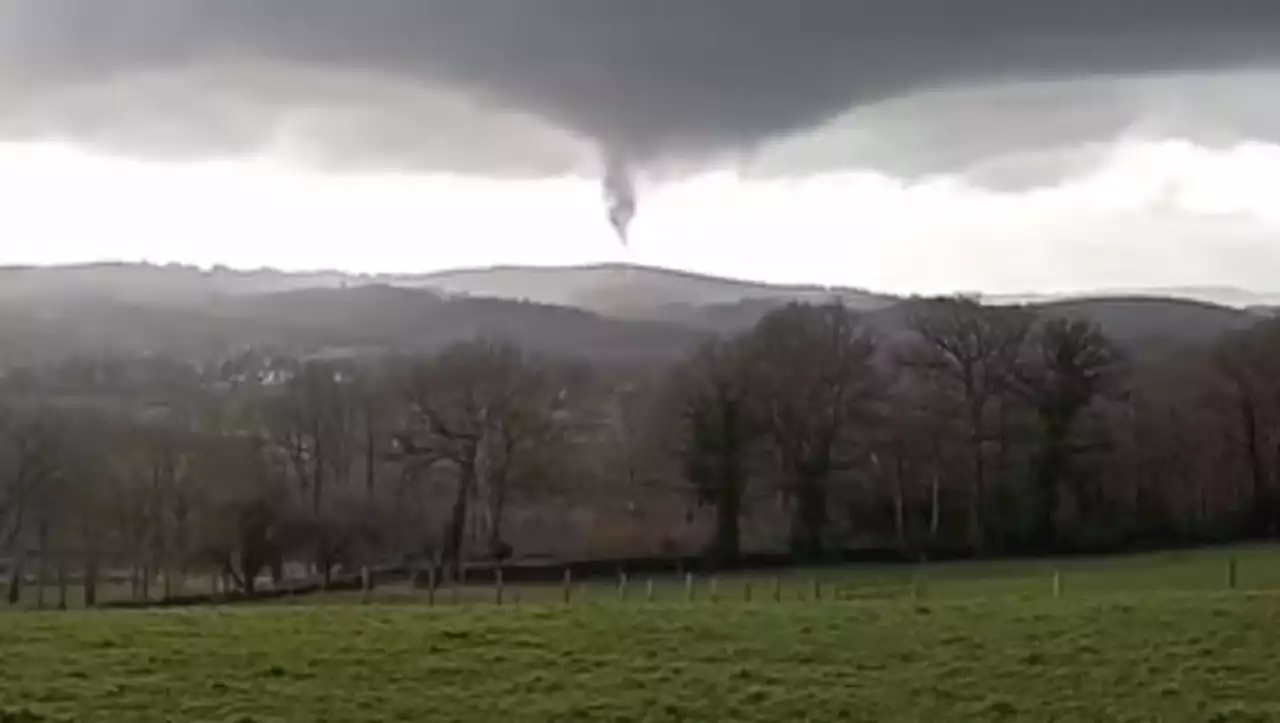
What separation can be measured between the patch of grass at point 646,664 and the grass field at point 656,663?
6 centimetres

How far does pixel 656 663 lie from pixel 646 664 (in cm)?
19

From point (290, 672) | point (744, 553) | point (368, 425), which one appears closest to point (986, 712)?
point (290, 672)

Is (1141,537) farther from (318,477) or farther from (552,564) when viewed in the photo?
(318,477)

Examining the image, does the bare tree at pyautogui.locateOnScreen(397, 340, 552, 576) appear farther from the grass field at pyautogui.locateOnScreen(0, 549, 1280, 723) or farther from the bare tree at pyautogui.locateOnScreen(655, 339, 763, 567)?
the grass field at pyautogui.locateOnScreen(0, 549, 1280, 723)

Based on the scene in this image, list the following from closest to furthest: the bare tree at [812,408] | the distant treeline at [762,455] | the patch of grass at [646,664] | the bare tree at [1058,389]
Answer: the patch of grass at [646,664], the distant treeline at [762,455], the bare tree at [812,408], the bare tree at [1058,389]

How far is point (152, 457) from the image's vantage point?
2793 inches

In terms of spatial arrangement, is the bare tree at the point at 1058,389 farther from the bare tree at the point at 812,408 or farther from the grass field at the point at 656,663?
the grass field at the point at 656,663

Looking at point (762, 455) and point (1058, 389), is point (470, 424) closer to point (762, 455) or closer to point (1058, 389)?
point (762, 455)

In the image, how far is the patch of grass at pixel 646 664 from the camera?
22344 mm

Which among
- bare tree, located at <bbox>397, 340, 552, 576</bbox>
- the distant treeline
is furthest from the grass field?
bare tree, located at <bbox>397, 340, 552, 576</bbox>

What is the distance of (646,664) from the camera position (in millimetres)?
25484

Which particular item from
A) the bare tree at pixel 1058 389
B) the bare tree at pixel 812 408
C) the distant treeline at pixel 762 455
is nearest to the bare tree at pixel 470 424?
the distant treeline at pixel 762 455

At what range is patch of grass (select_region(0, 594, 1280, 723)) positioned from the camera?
73.3 feet

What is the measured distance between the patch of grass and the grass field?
0.19ft
